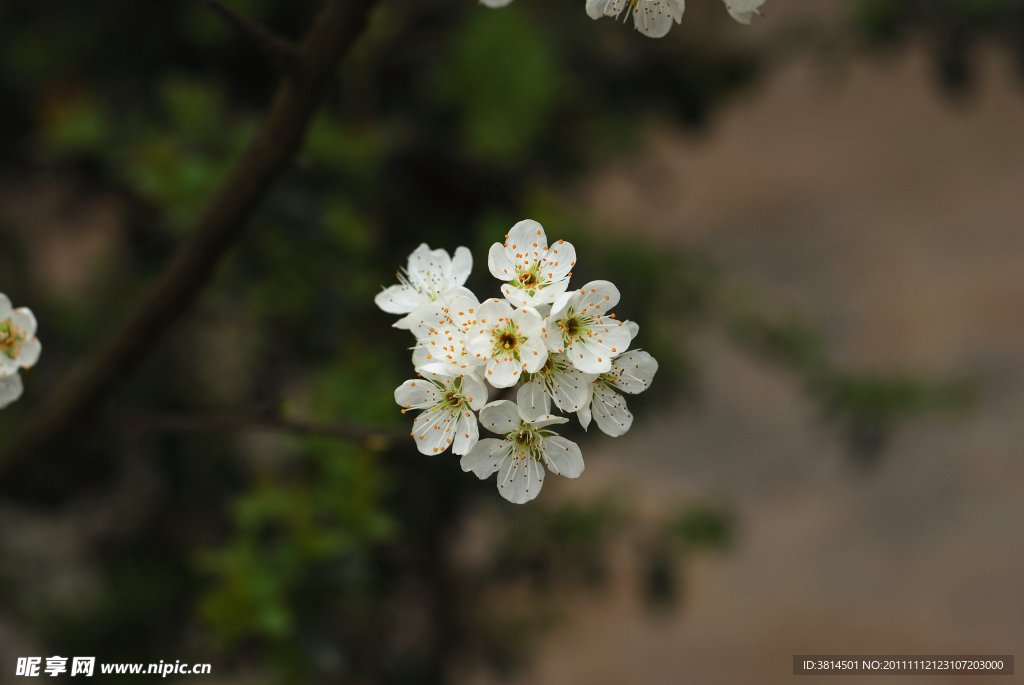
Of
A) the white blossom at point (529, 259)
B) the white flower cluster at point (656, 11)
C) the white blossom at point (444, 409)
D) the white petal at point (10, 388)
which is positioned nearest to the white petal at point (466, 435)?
the white blossom at point (444, 409)

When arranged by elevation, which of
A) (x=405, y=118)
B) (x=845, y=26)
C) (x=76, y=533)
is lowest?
(x=76, y=533)

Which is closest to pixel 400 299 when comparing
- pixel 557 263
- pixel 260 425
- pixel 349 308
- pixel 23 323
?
pixel 557 263

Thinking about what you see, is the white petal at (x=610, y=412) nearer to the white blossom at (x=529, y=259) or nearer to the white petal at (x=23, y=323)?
the white blossom at (x=529, y=259)

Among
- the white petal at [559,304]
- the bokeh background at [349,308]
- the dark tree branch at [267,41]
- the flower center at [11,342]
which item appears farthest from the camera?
the bokeh background at [349,308]

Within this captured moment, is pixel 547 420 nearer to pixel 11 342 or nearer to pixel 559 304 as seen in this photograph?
pixel 559 304

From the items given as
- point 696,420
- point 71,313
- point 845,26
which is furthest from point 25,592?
point 696,420

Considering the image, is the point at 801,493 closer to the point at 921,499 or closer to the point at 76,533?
the point at 921,499
